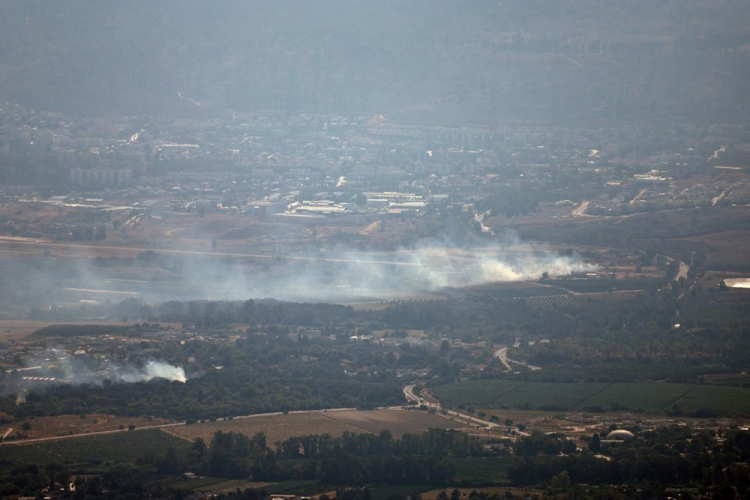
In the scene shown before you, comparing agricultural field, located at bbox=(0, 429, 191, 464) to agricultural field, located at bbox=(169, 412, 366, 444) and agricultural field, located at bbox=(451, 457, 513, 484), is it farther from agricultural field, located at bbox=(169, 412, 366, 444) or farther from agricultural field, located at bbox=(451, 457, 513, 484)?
agricultural field, located at bbox=(451, 457, 513, 484)

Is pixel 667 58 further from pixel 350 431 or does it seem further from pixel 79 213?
pixel 350 431

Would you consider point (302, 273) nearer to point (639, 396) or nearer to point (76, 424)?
point (639, 396)

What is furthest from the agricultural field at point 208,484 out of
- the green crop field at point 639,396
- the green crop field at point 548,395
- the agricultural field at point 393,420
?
Answer: the green crop field at point 639,396

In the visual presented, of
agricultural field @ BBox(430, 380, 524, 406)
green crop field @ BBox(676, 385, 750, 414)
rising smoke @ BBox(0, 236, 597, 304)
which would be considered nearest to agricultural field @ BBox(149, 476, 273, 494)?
agricultural field @ BBox(430, 380, 524, 406)

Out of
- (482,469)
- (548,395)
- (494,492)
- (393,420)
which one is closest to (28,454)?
(393,420)

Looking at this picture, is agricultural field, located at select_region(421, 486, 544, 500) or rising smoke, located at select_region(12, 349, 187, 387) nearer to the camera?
agricultural field, located at select_region(421, 486, 544, 500)

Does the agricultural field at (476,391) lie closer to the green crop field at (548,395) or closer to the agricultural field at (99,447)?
the green crop field at (548,395)

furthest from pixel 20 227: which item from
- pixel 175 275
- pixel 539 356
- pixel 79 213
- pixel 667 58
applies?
pixel 667 58
